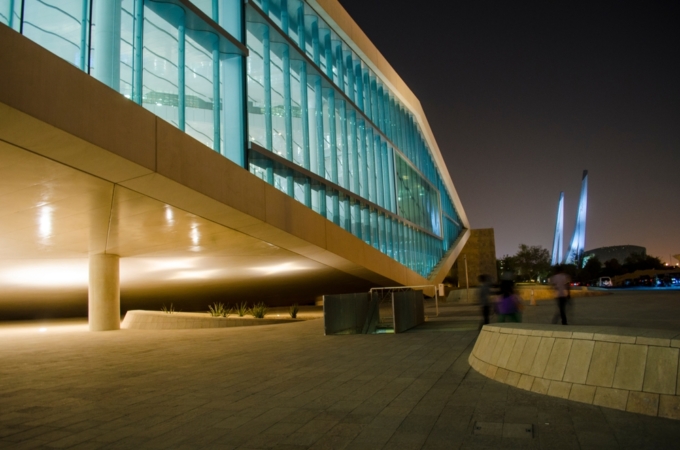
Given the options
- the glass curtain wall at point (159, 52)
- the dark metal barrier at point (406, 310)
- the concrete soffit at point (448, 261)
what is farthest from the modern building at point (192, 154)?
the concrete soffit at point (448, 261)

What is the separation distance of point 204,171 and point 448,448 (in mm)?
10082

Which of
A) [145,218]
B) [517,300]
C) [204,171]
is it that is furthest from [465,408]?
[145,218]

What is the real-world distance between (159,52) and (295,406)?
10.9 m

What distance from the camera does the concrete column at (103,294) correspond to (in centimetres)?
1750

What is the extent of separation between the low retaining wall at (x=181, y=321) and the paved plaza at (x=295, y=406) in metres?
7.48

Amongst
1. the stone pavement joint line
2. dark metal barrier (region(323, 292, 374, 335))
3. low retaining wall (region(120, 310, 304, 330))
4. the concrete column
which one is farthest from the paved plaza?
low retaining wall (region(120, 310, 304, 330))

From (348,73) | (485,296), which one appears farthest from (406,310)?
(348,73)

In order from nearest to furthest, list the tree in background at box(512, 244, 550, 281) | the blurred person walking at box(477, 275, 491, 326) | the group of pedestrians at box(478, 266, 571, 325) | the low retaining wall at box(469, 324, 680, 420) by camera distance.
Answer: the low retaining wall at box(469, 324, 680, 420) < the group of pedestrians at box(478, 266, 571, 325) < the blurred person walking at box(477, 275, 491, 326) < the tree in background at box(512, 244, 550, 281)

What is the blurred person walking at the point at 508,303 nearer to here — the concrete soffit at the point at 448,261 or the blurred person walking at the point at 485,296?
the blurred person walking at the point at 485,296

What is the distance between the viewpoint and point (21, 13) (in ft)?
30.7

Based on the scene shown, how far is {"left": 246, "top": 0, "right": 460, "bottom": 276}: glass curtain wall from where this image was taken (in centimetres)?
1780

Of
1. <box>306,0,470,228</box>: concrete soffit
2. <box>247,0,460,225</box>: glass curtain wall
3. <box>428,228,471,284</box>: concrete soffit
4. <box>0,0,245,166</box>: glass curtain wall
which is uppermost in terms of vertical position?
<box>306,0,470,228</box>: concrete soffit

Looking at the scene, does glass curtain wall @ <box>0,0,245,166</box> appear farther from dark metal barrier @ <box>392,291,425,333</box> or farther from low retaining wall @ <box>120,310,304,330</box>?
dark metal barrier @ <box>392,291,425,333</box>

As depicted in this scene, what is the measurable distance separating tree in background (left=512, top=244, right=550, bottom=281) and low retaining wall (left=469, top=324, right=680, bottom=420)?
3432 inches
